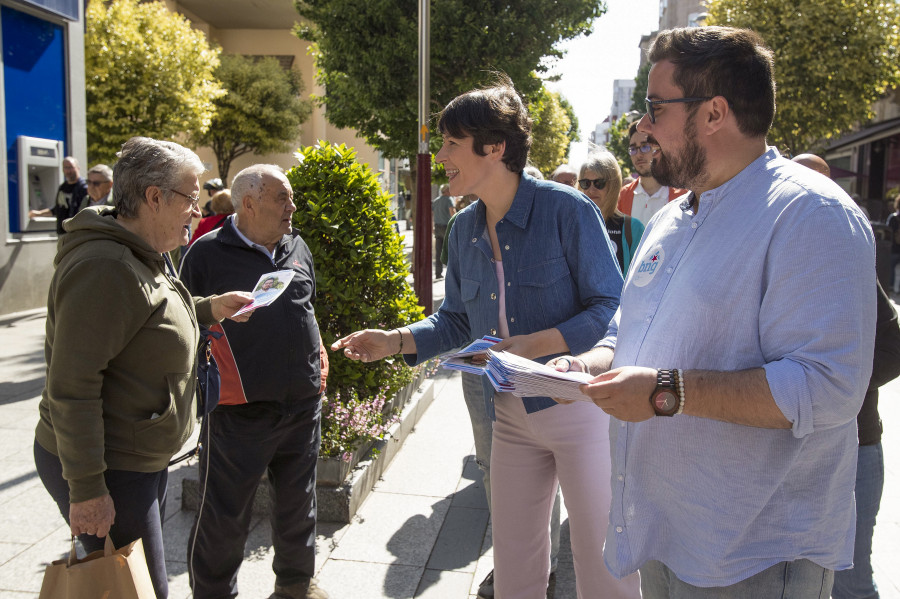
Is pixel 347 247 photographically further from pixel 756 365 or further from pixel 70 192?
pixel 70 192

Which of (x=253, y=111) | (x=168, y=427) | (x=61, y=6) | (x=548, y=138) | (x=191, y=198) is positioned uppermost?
(x=253, y=111)

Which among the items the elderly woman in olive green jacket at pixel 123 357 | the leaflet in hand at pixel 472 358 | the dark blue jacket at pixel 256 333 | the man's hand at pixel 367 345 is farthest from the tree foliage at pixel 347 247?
the leaflet in hand at pixel 472 358

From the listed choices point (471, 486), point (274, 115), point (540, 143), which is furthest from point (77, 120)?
point (540, 143)

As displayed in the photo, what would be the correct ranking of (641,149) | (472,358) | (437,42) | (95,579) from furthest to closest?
(437,42)
(641,149)
(472,358)
(95,579)

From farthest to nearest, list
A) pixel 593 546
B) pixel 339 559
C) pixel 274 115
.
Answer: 1. pixel 274 115
2. pixel 339 559
3. pixel 593 546

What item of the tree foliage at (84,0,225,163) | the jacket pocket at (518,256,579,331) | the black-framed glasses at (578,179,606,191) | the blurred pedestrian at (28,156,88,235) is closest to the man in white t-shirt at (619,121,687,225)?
the black-framed glasses at (578,179,606,191)

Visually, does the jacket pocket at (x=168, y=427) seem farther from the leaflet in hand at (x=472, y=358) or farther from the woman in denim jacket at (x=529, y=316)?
the leaflet in hand at (x=472, y=358)

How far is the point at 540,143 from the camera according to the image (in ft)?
98.0

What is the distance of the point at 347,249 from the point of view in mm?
4699

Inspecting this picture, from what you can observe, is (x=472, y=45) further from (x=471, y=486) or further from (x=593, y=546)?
(x=593, y=546)

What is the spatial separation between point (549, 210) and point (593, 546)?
1.21 metres

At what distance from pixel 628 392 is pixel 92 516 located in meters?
1.66

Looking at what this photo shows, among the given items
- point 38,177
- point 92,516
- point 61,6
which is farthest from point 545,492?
point 61,6

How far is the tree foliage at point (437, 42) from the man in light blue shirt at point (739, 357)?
10.8 m
